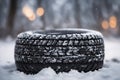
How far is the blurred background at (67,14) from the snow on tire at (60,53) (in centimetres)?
2376

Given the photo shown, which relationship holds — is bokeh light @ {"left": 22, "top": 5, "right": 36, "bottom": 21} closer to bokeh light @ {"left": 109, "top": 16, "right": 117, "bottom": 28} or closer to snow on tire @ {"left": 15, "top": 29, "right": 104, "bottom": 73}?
bokeh light @ {"left": 109, "top": 16, "right": 117, "bottom": 28}

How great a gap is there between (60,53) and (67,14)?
32.0m

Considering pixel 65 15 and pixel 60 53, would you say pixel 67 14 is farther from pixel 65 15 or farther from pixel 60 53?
pixel 60 53

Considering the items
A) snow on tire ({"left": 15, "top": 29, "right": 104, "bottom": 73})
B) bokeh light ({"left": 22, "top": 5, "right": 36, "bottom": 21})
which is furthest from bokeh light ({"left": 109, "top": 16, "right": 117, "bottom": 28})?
snow on tire ({"left": 15, "top": 29, "right": 104, "bottom": 73})

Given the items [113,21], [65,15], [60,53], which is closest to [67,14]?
[65,15]

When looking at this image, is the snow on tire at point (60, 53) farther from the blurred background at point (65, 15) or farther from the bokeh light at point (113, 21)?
the bokeh light at point (113, 21)

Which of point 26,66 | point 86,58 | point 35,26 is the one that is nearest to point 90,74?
point 86,58

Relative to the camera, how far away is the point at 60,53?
4410 millimetres

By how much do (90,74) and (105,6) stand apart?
26.2 m

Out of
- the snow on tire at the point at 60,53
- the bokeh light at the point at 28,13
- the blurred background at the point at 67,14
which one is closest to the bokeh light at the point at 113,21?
the blurred background at the point at 67,14

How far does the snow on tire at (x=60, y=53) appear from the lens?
442 centimetres

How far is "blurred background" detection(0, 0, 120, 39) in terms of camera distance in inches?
1180

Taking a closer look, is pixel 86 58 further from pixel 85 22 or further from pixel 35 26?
pixel 85 22

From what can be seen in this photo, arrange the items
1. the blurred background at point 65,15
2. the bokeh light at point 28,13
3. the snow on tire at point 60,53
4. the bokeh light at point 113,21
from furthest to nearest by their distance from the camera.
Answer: the bokeh light at point 113,21 → the bokeh light at point 28,13 → the blurred background at point 65,15 → the snow on tire at point 60,53
